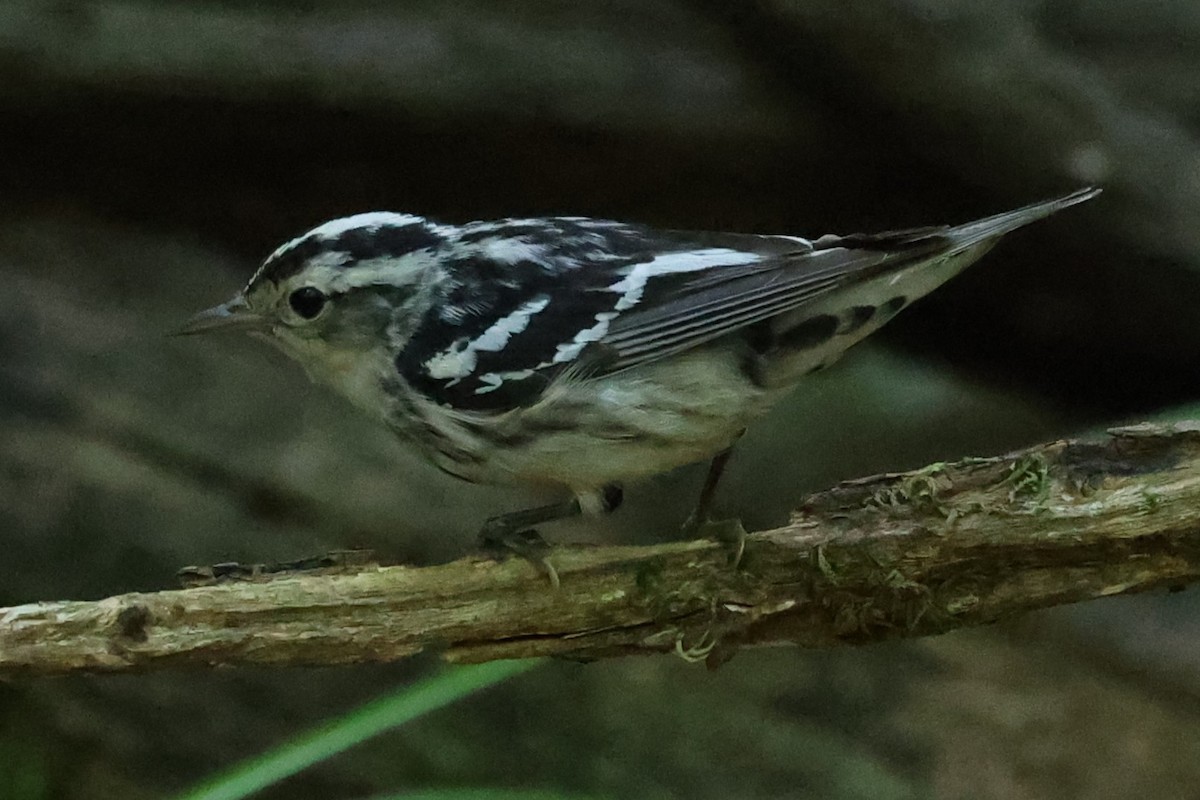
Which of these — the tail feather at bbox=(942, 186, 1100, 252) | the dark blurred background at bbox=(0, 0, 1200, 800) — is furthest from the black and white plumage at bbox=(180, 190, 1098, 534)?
the dark blurred background at bbox=(0, 0, 1200, 800)

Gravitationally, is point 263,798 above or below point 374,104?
below

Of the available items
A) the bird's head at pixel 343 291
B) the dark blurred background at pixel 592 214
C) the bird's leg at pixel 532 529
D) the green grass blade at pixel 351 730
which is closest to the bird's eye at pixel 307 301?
the bird's head at pixel 343 291

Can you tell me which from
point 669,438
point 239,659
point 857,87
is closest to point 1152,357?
point 857,87

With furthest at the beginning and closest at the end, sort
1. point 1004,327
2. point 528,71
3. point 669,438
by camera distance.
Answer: point 1004,327, point 528,71, point 669,438

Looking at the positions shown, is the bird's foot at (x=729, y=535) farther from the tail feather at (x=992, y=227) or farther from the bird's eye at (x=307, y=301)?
the bird's eye at (x=307, y=301)

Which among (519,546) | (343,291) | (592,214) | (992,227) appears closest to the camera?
(992,227)

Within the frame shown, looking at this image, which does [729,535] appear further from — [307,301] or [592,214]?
[592,214]

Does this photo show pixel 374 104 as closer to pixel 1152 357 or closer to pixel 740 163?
pixel 740 163

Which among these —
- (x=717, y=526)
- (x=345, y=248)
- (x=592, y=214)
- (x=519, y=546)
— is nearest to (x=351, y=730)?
(x=519, y=546)

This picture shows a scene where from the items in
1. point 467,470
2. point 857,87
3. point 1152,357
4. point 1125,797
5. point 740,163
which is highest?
point 857,87
